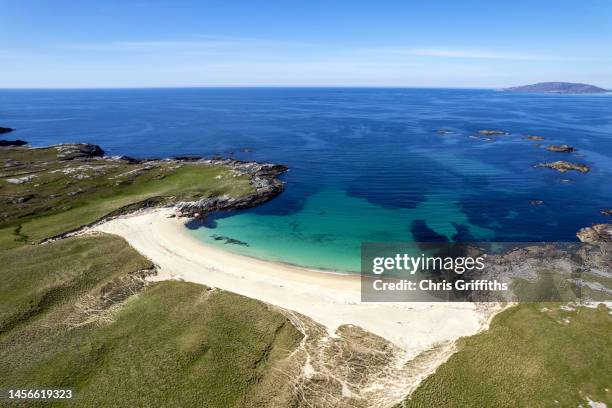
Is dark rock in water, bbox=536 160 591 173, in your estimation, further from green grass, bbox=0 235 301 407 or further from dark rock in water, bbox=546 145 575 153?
green grass, bbox=0 235 301 407

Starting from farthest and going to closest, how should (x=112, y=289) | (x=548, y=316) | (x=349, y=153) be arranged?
(x=349, y=153), (x=112, y=289), (x=548, y=316)

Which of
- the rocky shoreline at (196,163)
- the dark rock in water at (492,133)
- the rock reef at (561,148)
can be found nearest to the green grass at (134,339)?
the rocky shoreline at (196,163)

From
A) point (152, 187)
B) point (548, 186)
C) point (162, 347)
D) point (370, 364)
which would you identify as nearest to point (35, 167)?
point (152, 187)

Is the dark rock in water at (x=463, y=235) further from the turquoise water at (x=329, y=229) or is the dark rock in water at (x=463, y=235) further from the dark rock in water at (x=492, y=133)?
the dark rock in water at (x=492, y=133)

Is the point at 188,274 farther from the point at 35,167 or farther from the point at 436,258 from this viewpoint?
the point at 35,167

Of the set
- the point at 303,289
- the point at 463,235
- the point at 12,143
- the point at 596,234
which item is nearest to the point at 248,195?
the point at 303,289

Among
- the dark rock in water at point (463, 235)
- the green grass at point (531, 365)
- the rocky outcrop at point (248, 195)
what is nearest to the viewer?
the green grass at point (531, 365)
